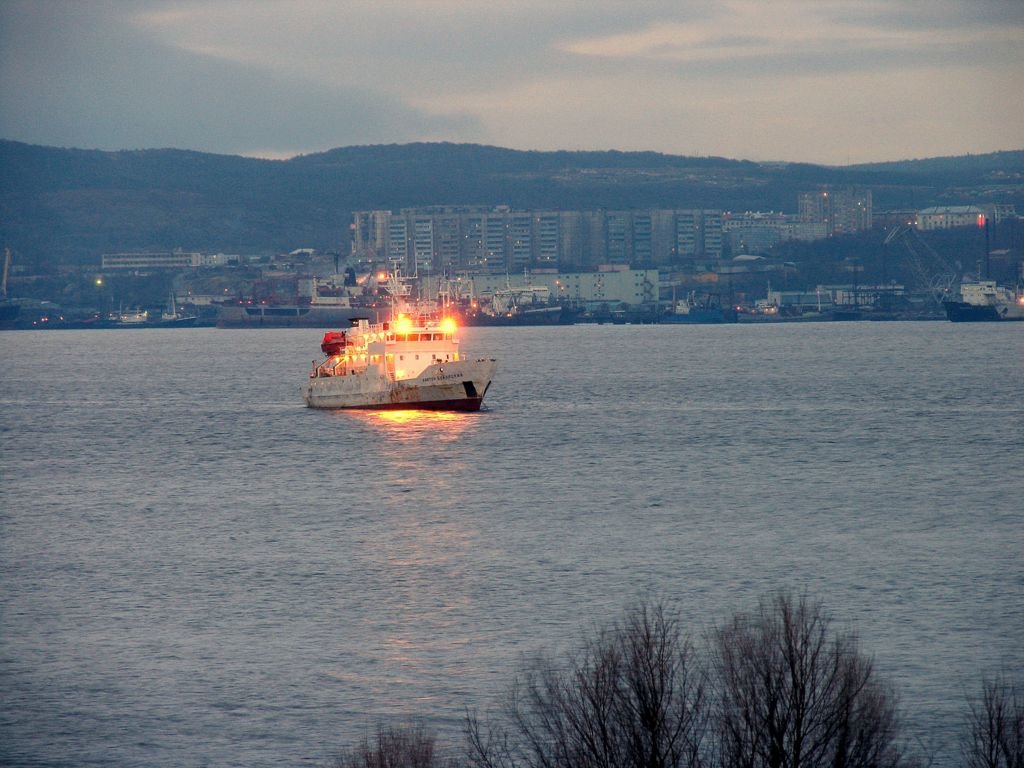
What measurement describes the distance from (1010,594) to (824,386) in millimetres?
65219

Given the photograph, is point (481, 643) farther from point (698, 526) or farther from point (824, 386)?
point (824, 386)

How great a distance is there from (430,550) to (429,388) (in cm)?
3093

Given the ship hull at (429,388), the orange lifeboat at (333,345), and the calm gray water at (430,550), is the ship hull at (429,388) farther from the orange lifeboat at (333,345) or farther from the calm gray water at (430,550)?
the orange lifeboat at (333,345)

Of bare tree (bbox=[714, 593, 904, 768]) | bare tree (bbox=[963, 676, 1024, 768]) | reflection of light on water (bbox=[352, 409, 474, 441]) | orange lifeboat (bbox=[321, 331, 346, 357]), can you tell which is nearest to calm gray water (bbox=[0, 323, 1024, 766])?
reflection of light on water (bbox=[352, 409, 474, 441])

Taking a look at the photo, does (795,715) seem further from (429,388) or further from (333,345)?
(333,345)

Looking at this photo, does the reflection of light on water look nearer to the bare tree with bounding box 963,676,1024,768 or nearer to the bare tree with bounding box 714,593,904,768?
the bare tree with bounding box 963,676,1024,768

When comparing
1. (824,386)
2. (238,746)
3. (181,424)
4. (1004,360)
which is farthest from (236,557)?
(1004,360)

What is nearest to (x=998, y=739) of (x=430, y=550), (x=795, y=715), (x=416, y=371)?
(x=795, y=715)

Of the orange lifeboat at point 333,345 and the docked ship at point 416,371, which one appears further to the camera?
the orange lifeboat at point 333,345

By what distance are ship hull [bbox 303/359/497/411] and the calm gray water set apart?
948 millimetres

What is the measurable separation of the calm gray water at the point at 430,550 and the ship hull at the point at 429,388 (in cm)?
95

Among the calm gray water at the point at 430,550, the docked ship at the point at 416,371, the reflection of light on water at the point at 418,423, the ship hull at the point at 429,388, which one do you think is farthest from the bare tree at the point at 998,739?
the ship hull at the point at 429,388

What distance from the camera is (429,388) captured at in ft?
224

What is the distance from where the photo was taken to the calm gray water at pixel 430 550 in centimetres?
2477
